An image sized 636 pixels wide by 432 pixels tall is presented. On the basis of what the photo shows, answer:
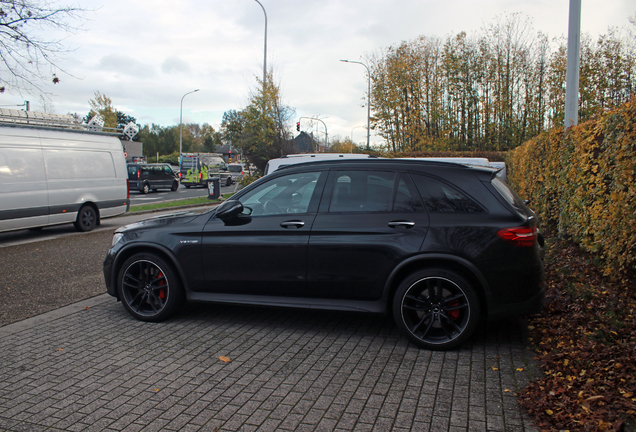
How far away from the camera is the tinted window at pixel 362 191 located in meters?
4.55

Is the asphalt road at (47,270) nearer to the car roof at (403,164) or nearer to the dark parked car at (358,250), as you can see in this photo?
the dark parked car at (358,250)

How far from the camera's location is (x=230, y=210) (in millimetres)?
Result: 4801

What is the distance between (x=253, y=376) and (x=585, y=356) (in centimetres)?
249

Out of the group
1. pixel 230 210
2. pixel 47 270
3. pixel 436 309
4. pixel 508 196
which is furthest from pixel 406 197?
pixel 47 270

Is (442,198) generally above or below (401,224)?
above

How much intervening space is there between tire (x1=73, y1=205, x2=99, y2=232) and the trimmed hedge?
1063 cm

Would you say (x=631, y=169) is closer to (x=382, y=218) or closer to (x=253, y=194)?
(x=382, y=218)

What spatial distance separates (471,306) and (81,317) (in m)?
4.07

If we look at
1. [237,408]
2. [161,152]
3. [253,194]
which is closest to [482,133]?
[253,194]

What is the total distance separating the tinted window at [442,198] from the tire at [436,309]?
1.83 feet

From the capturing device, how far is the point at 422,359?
4074 mm

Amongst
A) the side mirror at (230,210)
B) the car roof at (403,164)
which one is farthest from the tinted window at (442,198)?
the side mirror at (230,210)

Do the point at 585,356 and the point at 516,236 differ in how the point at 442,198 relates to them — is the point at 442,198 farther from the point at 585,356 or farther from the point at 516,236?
the point at 585,356

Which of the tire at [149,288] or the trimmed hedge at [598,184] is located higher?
the trimmed hedge at [598,184]
